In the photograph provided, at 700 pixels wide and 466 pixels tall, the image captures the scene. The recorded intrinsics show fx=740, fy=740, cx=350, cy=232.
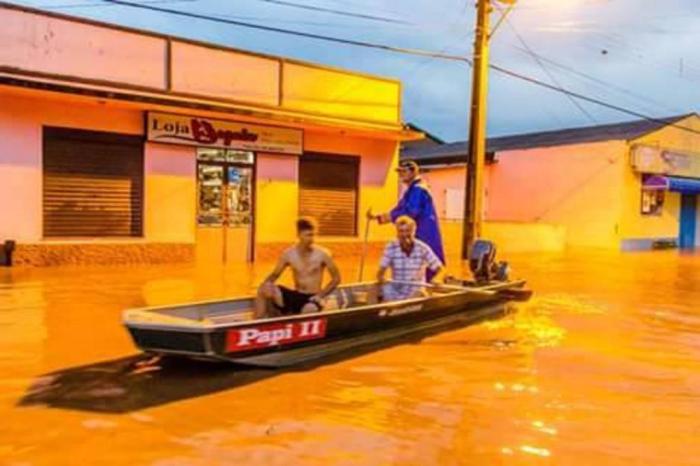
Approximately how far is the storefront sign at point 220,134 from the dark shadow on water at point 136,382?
381 inches

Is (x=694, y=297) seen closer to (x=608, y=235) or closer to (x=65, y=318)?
(x=65, y=318)

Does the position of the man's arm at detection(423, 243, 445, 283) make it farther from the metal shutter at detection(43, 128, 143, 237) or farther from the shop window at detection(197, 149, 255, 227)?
the shop window at detection(197, 149, 255, 227)

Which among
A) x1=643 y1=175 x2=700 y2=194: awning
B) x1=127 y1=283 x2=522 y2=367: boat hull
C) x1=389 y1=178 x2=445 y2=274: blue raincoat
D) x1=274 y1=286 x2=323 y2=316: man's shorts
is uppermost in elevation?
x1=643 y1=175 x2=700 y2=194: awning

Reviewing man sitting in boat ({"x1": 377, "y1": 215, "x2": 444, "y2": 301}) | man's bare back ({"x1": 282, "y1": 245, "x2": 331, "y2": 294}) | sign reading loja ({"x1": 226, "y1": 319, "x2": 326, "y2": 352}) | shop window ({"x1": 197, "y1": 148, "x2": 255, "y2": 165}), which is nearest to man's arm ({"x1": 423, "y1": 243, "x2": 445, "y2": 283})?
man sitting in boat ({"x1": 377, "y1": 215, "x2": 444, "y2": 301})

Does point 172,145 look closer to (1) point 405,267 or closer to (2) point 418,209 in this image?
(2) point 418,209

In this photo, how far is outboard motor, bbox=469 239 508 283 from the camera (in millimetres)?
11203

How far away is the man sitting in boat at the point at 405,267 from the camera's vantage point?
30.3 feet

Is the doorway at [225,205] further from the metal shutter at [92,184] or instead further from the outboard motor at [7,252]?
the outboard motor at [7,252]

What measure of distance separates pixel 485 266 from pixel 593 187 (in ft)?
59.8

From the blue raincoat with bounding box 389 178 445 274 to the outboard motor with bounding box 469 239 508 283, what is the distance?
107 cm

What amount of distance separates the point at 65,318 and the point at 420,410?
5.35 m

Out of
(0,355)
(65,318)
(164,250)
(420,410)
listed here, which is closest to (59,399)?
(0,355)

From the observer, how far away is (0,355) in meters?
7.26

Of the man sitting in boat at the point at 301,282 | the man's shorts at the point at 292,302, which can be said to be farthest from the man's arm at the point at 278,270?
the man's shorts at the point at 292,302
